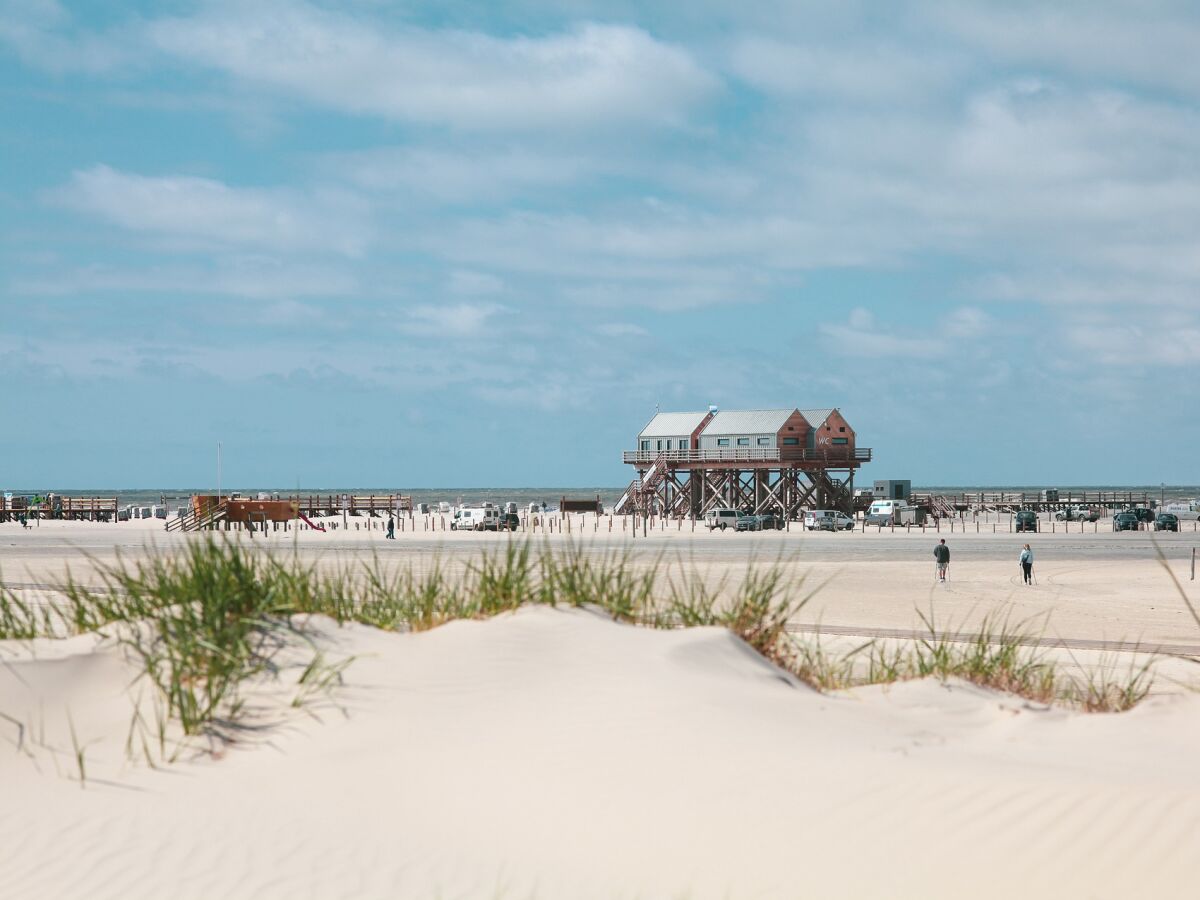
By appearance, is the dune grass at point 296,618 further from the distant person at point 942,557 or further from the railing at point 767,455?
the railing at point 767,455

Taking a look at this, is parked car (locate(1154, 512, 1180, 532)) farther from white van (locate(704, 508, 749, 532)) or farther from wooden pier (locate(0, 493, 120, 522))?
wooden pier (locate(0, 493, 120, 522))

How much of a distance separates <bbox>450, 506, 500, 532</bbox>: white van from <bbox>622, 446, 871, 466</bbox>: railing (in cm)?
2145

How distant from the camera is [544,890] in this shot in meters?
5.47

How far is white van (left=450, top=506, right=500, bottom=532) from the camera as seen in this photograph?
70250mm

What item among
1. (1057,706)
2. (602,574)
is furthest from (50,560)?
(1057,706)

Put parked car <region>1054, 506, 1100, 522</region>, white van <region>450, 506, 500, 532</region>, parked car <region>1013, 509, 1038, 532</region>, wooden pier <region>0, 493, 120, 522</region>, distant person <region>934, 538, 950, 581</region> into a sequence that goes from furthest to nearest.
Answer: wooden pier <region>0, 493, 120, 522</region> < parked car <region>1054, 506, 1100, 522</region> < white van <region>450, 506, 500, 532</region> < parked car <region>1013, 509, 1038, 532</region> < distant person <region>934, 538, 950, 581</region>

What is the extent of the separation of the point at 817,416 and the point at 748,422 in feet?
17.1

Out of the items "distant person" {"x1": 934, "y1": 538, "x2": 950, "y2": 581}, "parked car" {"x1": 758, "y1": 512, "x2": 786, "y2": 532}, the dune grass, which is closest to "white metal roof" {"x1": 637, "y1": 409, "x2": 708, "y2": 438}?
"parked car" {"x1": 758, "y1": 512, "x2": 786, "y2": 532}

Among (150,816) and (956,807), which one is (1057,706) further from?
(150,816)

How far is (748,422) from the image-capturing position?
87938mm

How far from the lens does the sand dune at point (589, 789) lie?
5.45 metres

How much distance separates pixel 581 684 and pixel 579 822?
1.61m

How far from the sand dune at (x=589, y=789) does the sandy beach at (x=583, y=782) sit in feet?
0.05

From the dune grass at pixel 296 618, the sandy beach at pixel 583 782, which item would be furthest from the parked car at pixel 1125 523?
the sandy beach at pixel 583 782
